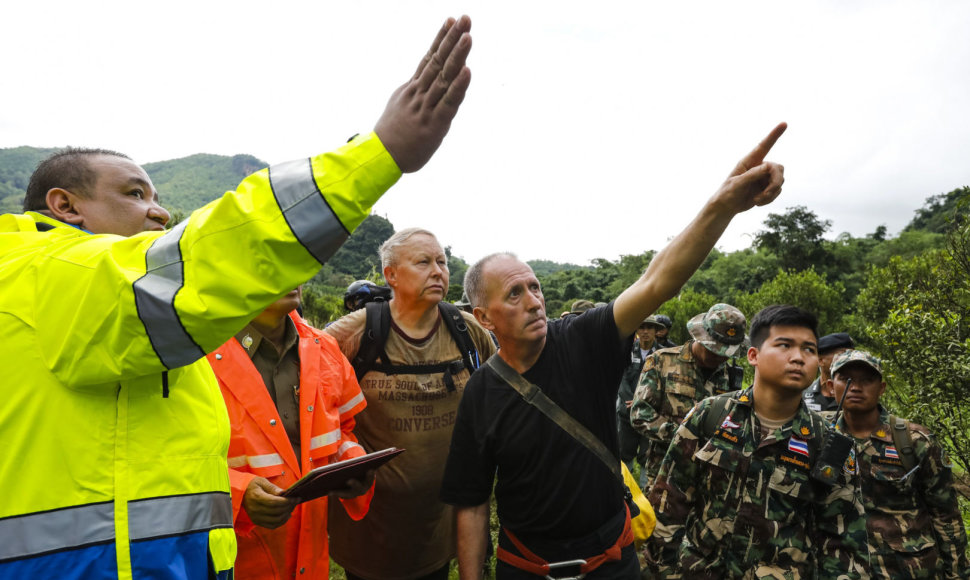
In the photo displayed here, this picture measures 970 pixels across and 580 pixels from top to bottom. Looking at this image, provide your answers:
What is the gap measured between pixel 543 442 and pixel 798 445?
55.0 inches

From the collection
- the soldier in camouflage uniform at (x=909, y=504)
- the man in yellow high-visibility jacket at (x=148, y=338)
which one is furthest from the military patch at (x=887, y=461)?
the man in yellow high-visibility jacket at (x=148, y=338)

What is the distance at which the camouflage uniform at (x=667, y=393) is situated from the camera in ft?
16.9

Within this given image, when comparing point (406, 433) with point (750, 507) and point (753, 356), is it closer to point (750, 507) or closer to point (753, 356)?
point (750, 507)

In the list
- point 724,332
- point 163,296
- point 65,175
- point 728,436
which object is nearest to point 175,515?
point 163,296

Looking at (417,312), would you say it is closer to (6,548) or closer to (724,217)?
(724,217)

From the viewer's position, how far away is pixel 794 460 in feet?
9.52

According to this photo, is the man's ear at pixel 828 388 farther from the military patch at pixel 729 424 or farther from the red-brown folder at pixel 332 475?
the red-brown folder at pixel 332 475

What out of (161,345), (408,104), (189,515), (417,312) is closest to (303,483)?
(189,515)

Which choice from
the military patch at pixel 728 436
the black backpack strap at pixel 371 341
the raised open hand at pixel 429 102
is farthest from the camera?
the black backpack strap at pixel 371 341

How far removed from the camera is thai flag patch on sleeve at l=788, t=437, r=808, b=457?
2906mm

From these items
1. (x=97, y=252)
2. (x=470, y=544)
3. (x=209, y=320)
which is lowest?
(x=470, y=544)

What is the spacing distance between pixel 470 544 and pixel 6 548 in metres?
1.77

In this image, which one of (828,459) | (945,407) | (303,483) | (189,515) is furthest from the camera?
(945,407)

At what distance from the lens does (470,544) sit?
262cm
